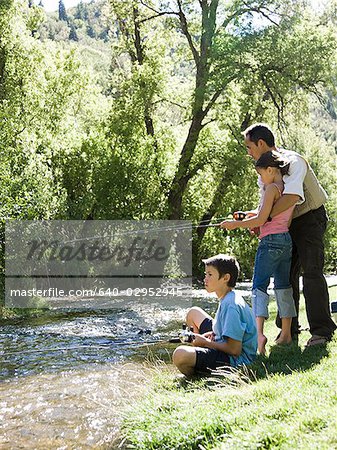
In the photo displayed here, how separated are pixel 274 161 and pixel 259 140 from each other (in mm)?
283

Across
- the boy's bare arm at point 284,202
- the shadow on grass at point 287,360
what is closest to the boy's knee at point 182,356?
the shadow on grass at point 287,360

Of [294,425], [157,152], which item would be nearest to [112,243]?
[157,152]

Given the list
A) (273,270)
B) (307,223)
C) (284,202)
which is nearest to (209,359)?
(273,270)

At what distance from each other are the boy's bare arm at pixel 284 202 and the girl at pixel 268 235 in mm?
55

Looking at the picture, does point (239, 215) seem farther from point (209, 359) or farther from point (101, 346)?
point (101, 346)

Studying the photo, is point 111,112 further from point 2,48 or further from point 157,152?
point 2,48

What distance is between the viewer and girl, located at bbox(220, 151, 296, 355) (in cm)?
592

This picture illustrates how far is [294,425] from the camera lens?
10.8ft

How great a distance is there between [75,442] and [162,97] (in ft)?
63.4

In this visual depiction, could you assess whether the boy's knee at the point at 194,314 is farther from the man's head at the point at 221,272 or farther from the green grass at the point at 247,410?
the green grass at the point at 247,410

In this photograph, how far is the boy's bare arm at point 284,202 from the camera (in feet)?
19.2

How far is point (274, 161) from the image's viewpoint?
591 centimetres

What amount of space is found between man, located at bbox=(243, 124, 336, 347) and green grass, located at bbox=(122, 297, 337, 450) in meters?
0.73

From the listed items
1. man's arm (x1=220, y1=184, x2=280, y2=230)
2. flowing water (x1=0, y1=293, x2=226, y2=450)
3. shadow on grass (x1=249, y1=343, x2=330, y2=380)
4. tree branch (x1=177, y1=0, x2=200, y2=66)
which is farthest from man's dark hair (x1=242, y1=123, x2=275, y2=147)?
tree branch (x1=177, y1=0, x2=200, y2=66)
